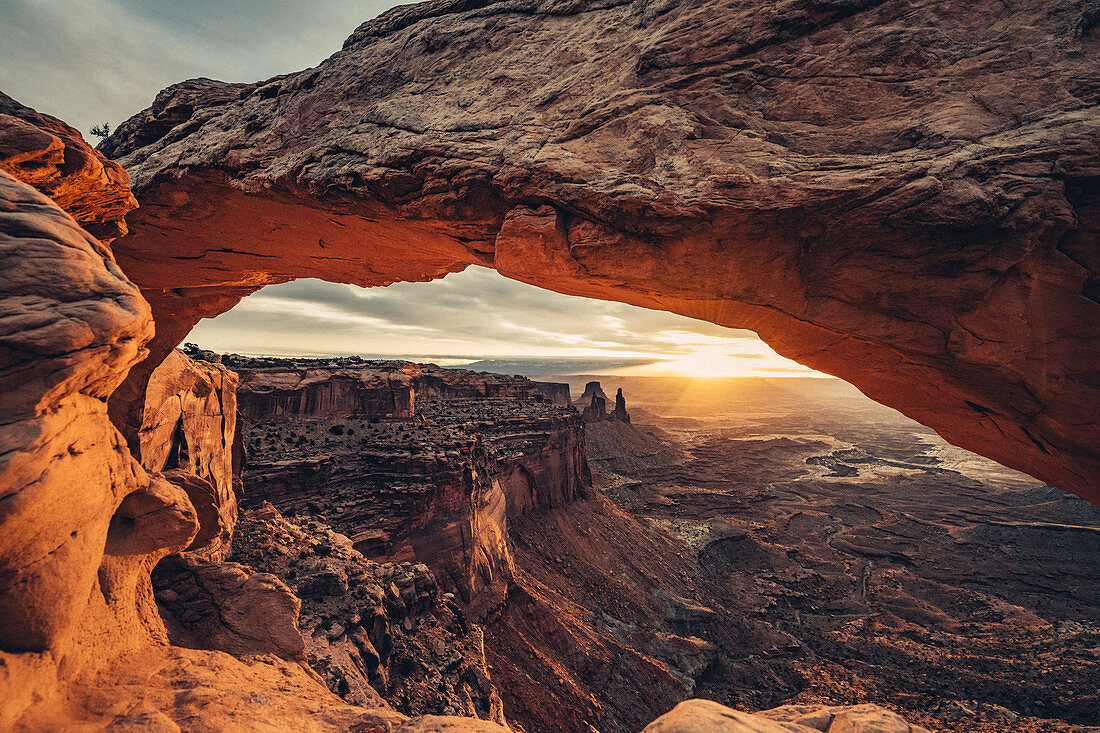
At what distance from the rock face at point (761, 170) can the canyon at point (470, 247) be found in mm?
49

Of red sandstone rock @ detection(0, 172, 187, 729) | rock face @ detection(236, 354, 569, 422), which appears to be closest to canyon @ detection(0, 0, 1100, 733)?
red sandstone rock @ detection(0, 172, 187, 729)

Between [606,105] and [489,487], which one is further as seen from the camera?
[489,487]

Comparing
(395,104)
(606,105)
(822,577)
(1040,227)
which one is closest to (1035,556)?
(822,577)

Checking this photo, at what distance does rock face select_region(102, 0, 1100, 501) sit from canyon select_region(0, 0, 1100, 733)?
5 centimetres

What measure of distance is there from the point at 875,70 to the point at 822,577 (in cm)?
3427

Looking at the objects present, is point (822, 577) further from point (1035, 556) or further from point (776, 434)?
point (776, 434)

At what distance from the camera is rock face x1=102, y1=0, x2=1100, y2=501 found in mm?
5492

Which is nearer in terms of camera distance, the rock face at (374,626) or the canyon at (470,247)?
the canyon at (470,247)

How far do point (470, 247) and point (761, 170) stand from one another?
5.17 m

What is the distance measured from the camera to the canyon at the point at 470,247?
402 cm

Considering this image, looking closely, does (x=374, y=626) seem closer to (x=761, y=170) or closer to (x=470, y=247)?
(x=470, y=247)

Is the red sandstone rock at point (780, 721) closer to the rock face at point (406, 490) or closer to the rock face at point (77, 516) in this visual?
the rock face at point (77, 516)

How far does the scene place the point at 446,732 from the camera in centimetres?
425

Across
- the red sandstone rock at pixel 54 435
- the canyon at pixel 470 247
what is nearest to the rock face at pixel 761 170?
the canyon at pixel 470 247
